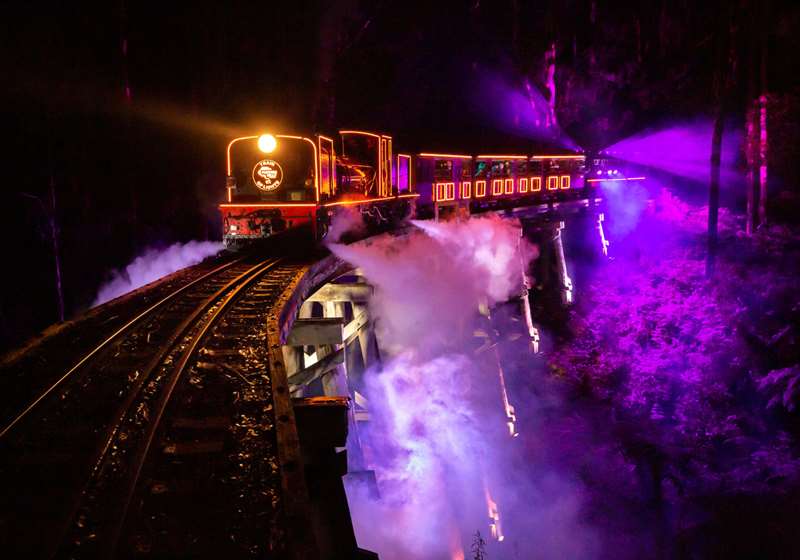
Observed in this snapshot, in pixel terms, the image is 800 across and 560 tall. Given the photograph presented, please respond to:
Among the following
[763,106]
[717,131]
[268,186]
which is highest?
[763,106]

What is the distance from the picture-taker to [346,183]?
11.8 meters

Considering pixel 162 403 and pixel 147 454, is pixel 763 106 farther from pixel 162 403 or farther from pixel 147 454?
pixel 147 454

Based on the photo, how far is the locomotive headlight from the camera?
33.7 ft

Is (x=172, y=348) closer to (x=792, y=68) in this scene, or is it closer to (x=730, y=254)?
(x=730, y=254)

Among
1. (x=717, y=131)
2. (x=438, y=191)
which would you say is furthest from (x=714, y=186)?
(x=438, y=191)

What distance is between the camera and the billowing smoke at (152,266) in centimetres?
1337

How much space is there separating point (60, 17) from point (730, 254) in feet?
72.2

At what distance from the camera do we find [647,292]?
18.6m

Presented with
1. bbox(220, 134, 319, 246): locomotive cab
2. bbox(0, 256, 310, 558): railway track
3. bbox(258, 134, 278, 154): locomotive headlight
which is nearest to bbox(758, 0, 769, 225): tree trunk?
bbox(220, 134, 319, 246): locomotive cab

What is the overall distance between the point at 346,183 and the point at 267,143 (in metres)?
2.08

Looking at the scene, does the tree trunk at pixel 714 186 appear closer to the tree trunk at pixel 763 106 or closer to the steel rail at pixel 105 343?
the tree trunk at pixel 763 106

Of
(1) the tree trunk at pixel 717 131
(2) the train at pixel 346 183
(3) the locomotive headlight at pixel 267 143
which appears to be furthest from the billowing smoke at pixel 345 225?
(1) the tree trunk at pixel 717 131

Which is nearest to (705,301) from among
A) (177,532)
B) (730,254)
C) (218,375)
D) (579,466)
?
(730,254)

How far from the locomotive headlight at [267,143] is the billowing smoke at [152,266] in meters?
3.60
